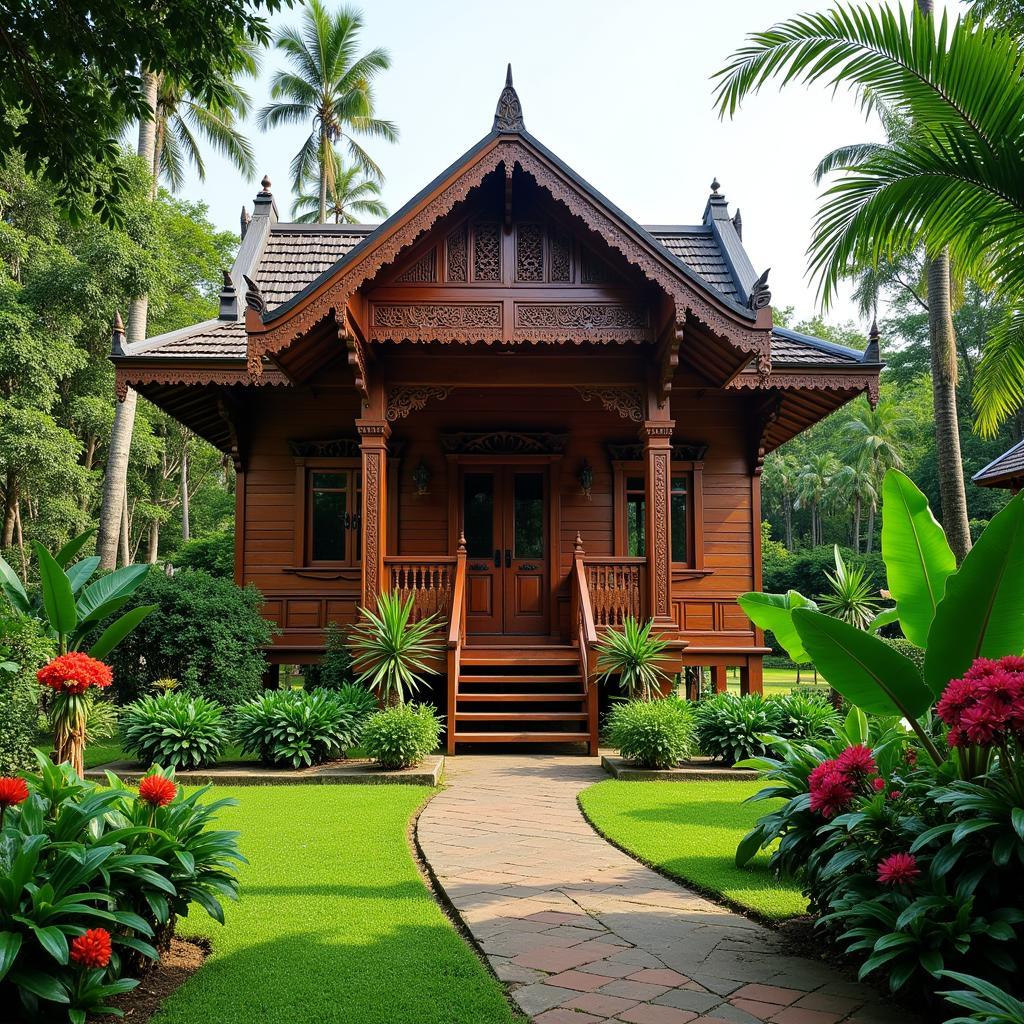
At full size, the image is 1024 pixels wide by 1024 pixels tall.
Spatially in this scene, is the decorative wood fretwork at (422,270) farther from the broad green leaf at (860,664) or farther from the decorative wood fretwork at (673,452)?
the broad green leaf at (860,664)

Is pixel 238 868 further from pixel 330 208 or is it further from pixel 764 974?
pixel 330 208

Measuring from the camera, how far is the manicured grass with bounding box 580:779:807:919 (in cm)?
482

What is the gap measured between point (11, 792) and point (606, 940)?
2717 millimetres

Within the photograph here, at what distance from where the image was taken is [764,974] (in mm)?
3689

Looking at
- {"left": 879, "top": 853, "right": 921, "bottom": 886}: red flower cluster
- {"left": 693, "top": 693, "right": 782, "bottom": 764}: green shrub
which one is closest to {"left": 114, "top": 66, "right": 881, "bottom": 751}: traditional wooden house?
{"left": 693, "top": 693, "right": 782, "bottom": 764}: green shrub

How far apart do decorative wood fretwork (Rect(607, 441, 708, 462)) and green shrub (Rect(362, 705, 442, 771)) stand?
233 inches

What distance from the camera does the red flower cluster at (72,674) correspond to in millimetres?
4113

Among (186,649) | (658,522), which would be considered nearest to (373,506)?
(186,649)

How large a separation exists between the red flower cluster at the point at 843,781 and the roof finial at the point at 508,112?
8841mm

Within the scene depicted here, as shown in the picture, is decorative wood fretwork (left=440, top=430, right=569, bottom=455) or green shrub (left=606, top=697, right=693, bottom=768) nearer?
green shrub (left=606, top=697, right=693, bottom=768)

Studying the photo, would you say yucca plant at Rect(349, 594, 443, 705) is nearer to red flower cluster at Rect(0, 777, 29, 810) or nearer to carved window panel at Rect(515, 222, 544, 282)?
carved window panel at Rect(515, 222, 544, 282)

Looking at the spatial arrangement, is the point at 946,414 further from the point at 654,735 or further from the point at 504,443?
the point at 654,735

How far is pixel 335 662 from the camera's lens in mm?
11133

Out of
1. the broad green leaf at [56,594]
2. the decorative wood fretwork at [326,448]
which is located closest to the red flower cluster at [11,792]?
the broad green leaf at [56,594]
